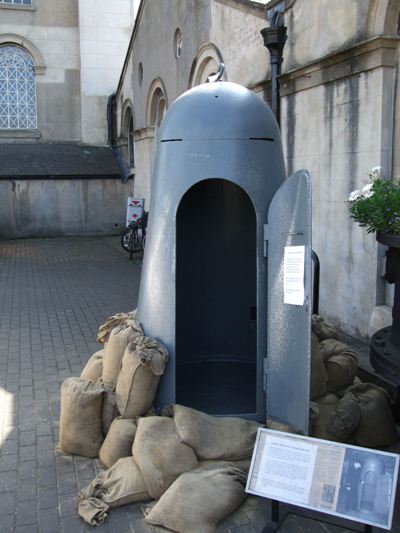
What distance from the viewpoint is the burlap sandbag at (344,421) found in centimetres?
410

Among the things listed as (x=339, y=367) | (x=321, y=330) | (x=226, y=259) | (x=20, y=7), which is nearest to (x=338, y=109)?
(x=226, y=259)

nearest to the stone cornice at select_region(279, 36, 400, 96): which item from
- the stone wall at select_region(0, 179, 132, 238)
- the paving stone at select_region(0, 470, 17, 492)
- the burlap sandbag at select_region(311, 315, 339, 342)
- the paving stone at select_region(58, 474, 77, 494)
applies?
the burlap sandbag at select_region(311, 315, 339, 342)

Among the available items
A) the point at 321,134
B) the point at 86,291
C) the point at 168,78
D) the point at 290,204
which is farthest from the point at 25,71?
the point at 290,204

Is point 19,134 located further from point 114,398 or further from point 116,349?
point 114,398

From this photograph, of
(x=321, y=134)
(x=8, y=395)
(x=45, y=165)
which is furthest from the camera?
(x=45, y=165)

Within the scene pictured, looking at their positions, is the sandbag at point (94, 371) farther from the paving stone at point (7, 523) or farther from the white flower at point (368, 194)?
the white flower at point (368, 194)

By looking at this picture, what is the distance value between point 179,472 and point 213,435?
37 cm

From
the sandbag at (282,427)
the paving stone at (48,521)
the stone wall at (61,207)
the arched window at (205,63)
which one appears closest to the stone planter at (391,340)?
the sandbag at (282,427)

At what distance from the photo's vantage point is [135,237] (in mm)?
15219

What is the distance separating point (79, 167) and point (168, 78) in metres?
7.06

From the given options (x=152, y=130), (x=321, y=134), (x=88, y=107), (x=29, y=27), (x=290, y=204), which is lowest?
(x=290, y=204)

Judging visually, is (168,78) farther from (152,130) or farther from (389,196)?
(389,196)

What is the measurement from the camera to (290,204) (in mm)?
3752

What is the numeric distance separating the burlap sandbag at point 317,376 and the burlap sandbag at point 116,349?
1.28 m
